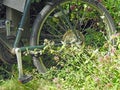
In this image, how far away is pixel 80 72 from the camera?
3.95m

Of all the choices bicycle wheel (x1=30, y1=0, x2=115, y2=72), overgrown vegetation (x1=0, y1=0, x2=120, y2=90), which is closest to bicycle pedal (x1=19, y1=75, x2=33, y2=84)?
overgrown vegetation (x1=0, y1=0, x2=120, y2=90)

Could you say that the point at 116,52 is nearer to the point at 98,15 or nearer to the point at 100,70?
the point at 100,70

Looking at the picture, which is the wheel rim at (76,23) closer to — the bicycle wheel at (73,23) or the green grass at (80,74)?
the bicycle wheel at (73,23)

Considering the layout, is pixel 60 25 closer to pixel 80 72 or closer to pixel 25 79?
pixel 25 79

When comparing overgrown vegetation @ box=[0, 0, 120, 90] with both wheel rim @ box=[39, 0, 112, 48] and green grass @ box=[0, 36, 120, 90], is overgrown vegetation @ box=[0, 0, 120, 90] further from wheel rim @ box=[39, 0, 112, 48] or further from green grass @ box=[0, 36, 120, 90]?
wheel rim @ box=[39, 0, 112, 48]

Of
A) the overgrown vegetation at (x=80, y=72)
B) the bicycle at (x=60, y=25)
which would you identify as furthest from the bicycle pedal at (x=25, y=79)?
the overgrown vegetation at (x=80, y=72)

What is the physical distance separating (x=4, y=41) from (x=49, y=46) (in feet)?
2.44

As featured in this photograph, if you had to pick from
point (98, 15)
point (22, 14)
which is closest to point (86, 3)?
point (98, 15)

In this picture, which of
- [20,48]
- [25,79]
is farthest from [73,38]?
[25,79]

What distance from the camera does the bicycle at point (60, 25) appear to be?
4.42m

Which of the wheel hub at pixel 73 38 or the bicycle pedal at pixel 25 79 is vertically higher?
the wheel hub at pixel 73 38

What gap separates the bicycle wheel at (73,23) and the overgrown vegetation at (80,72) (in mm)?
237

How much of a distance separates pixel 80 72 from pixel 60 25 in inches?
41.3

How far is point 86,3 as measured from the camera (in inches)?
181
